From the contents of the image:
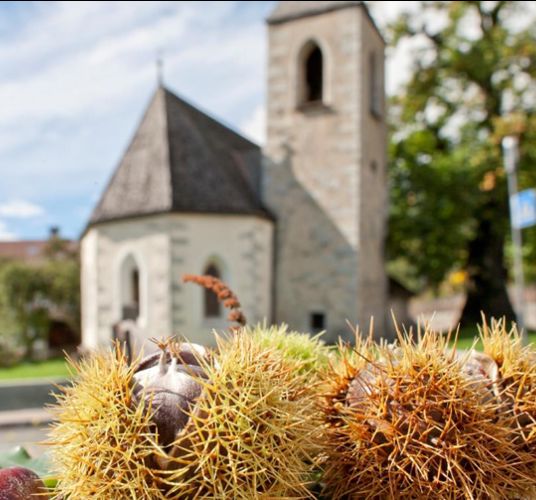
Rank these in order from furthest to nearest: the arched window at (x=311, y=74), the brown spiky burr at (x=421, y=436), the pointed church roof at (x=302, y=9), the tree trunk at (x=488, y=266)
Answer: the tree trunk at (x=488, y=266) → the arched window at (x=311, y=74) → the pointed church roof at (x=302, y=9) → the brown spiky burr at (x=421, y=436)

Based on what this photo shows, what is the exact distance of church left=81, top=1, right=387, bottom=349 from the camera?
15000 millimetres

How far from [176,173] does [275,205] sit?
3.00 meters

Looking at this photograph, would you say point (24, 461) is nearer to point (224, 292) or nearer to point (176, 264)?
point (224, 292)

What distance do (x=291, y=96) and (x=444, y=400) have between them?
1636cm

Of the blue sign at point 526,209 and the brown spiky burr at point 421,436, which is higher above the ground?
the blue sign at point 526,209

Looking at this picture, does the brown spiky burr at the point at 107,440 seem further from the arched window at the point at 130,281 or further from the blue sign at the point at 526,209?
the arched window at the point at 130,281

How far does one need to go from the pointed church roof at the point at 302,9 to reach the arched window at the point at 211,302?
7292 mm

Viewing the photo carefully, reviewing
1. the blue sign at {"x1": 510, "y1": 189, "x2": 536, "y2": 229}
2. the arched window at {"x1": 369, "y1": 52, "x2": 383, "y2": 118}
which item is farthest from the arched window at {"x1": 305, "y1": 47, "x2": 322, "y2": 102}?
the blue sign at {"x1": 510, "y1": 189, "x2": 536, "y2": 229}

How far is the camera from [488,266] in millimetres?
20250

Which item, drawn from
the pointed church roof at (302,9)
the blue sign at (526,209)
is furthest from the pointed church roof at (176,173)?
the blue sign at (526,209)

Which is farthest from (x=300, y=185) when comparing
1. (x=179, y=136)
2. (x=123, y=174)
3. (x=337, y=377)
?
(x=337, y=377)

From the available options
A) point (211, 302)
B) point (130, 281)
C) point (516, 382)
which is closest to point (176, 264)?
point (211, 302)

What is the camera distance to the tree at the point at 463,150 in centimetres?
1819

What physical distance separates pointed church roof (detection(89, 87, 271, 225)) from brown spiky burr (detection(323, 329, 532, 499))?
539 inches
